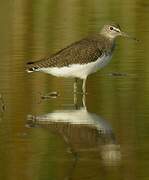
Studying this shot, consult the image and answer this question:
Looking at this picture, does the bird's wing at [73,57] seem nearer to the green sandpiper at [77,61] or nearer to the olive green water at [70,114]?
the green sandpiper at [77,61]

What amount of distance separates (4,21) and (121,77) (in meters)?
8.23

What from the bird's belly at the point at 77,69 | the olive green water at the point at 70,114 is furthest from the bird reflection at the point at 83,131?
the bird's belly at the point at 77,69

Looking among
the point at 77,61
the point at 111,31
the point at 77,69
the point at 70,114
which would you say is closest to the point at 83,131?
the point at 70,114

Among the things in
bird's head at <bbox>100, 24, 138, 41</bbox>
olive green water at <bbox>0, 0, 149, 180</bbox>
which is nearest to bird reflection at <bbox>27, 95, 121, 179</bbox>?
olive green water at <bbox>0, 0, 149, 180</bbox>

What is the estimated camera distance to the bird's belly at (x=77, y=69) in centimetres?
1569

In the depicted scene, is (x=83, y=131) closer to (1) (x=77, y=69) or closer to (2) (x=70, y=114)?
(2) (x=70, y=114)

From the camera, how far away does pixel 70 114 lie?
13.9 meters

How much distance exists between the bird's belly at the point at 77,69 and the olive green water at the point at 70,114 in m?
0.28

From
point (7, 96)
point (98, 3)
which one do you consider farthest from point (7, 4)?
point (7, 96)

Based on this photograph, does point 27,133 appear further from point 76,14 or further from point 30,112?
point 76,14

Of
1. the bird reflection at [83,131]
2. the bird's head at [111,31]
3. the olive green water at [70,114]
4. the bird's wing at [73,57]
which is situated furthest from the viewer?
the bird's head at [111,31]

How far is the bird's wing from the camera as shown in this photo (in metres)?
15.6

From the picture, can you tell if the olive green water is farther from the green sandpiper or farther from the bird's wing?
the bird's wing

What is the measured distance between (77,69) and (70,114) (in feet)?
6.55
